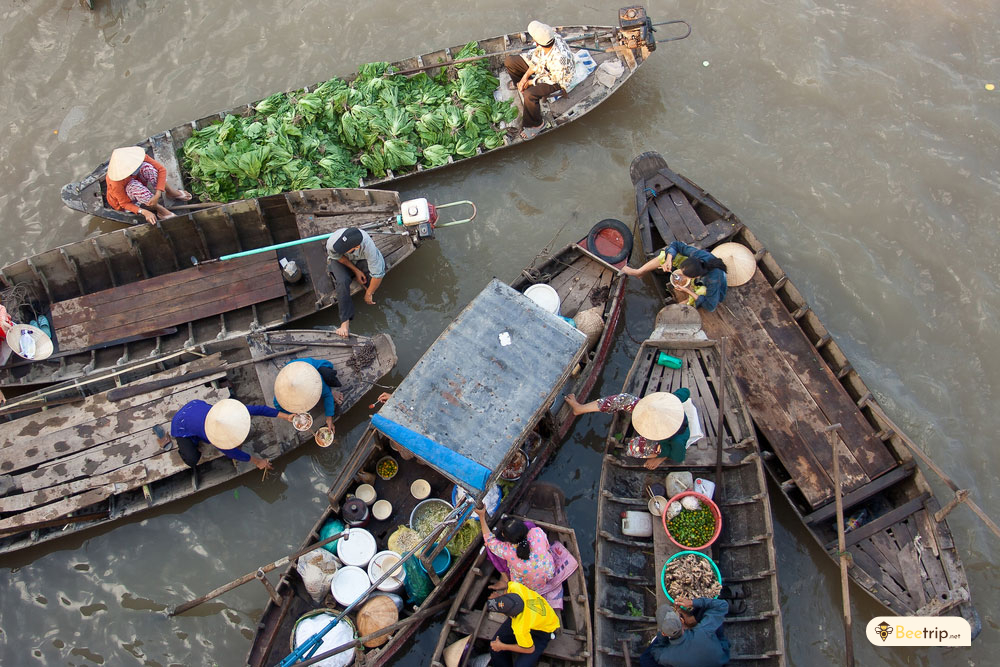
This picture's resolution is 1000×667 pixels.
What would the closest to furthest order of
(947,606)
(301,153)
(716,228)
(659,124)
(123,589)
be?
1. (947,606)
2. (123,589)
3. (716,228)
4. (301,153)
5. (659,124)

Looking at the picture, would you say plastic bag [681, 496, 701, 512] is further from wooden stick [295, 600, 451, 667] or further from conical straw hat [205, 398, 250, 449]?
conical straw hat [205, 398, 250, 449]

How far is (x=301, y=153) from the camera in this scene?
33.7ft

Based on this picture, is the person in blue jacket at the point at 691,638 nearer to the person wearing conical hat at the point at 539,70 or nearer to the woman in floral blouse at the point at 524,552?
the woman in floral blouse at the point at 524,552

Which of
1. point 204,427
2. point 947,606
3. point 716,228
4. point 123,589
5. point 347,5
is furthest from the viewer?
point 347,5

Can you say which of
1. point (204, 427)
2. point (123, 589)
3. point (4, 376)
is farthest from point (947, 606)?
point (4, 376)

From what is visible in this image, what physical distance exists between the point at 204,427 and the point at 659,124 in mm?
8504

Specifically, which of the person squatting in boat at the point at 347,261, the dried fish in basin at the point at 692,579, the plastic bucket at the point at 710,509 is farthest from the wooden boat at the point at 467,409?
the dried fish in basin at the point at 692,579

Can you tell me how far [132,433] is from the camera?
27.9 feet

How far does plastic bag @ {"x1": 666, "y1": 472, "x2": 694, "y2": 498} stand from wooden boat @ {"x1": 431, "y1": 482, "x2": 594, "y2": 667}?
1368 millimetres

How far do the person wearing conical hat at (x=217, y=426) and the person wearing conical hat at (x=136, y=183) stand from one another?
3171 mm

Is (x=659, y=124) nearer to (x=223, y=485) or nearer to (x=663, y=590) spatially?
(x=663, y=590)

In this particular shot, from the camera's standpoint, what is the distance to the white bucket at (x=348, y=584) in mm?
7602

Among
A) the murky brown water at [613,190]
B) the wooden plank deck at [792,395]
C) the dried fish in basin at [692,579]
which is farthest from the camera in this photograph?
the murky brown water at [613,190]

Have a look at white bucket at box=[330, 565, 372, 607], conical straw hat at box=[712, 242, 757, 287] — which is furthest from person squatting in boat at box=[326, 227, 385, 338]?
conical straw hat at box=[712, 242, 757, 287]
